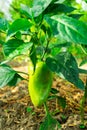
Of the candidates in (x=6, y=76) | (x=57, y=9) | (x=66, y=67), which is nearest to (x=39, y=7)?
(x=57, y=9)

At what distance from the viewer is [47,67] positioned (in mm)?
1218

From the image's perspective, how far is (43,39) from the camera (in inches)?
52.8

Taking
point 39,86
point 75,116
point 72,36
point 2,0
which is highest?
point 2,0

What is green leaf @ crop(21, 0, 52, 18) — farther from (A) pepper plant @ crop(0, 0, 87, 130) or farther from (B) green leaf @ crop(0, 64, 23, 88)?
(B) green leaf @ crop(0, 64, 23, 88)

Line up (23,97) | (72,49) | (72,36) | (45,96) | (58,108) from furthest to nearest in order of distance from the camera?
(72,49) < (23,97) < (58,108) < (45,96) < (72,36)

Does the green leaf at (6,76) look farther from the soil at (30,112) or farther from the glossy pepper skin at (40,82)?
the soil at (30,112)

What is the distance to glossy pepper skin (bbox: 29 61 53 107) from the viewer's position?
1.21 meters

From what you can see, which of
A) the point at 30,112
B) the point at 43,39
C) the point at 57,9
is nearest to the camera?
the point at 57,9

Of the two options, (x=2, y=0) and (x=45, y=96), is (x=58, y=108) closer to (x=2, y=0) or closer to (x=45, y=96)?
(x=45, y=96)

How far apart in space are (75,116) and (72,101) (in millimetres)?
209

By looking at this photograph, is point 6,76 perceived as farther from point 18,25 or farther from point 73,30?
point 73,30

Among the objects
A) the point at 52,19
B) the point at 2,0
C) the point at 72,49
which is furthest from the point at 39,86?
the point at 2,0

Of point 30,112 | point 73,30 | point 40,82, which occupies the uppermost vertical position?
point 73,30

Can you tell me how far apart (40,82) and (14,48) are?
0.22 meters
